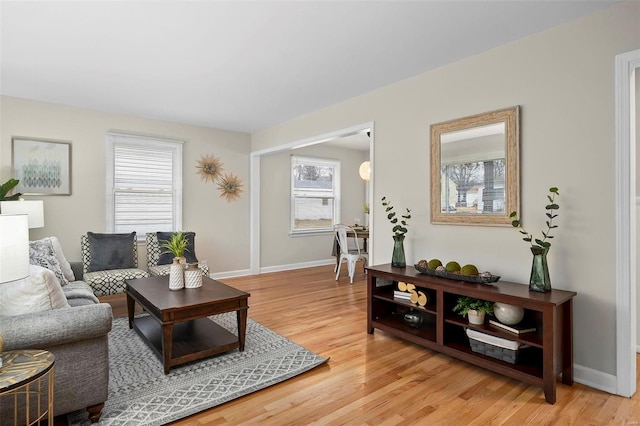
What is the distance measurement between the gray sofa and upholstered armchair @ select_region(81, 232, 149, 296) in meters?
2.29

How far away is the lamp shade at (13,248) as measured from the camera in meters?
1.49

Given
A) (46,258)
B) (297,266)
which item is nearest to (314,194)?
(297,266)

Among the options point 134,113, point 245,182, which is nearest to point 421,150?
point 245,182

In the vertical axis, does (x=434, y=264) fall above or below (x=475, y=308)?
above

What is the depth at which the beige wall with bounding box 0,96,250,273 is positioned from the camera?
4328 mm

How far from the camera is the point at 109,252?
4348mm

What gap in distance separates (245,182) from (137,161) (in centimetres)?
171

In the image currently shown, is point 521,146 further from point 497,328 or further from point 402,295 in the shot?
point 402,295

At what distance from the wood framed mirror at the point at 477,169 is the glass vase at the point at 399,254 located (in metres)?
0.37

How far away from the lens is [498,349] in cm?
245

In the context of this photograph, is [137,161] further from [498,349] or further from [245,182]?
[498,349]

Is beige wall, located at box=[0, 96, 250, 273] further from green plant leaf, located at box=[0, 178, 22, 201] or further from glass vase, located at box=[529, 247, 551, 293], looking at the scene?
glass vase, located at box=[529, 247, 551, 293]

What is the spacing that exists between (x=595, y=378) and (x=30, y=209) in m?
5.44

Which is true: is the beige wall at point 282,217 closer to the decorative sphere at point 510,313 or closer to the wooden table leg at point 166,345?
the wooden table leg at point 166,345
